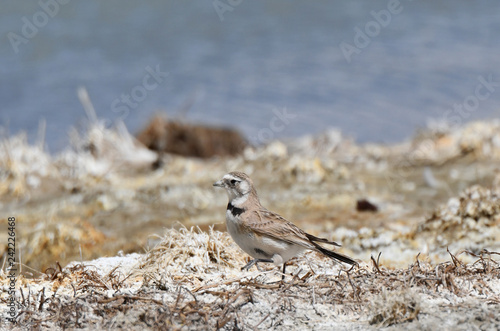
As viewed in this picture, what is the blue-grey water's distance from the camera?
16.4 metres

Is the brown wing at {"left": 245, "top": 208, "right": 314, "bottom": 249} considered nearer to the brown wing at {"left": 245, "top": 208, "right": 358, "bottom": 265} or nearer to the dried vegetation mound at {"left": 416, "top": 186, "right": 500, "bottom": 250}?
the brown wing at {"left": 245, "top": 208, "right": 358, "bottom": 265}

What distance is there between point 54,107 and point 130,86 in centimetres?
180

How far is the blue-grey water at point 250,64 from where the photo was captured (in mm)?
16391

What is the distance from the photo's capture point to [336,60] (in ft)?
62.7

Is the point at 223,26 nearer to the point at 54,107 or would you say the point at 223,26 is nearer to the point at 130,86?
the point at 130,86

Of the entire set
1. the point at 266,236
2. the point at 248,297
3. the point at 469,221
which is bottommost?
the point at 469,221

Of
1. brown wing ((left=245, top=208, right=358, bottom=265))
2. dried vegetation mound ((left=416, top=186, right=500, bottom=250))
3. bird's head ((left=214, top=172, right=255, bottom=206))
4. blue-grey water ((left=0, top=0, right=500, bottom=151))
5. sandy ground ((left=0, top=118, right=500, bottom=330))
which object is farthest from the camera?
blue-grey water ((left=0, top=0, right=500, bottom=151))

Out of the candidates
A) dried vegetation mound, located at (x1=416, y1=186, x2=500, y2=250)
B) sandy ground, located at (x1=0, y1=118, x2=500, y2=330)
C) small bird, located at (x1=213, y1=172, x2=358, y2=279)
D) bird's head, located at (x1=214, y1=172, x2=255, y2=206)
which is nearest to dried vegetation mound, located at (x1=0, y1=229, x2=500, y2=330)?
sandy ground, located at (x1=0, y1=118, x2=500, y2=330)

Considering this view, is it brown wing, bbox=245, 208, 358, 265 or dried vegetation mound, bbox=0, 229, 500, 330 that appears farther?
brown wing, bbox=245, 208, 358, 265

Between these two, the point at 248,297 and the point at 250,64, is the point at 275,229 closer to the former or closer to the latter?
the point at 248,297

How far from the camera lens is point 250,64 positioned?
1830 cm

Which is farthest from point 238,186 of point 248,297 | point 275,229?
point 248,297

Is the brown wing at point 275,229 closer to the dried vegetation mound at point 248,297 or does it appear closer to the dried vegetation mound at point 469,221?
the dried vegetation mound at point 248,297

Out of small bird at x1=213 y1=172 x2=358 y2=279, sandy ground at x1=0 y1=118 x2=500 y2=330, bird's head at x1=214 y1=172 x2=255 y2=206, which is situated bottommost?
sandy ground at x1=0 y1=118 x2=500 y2=330
